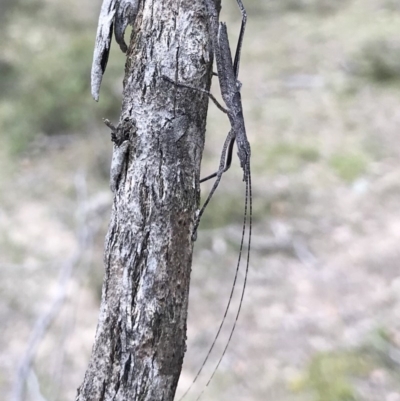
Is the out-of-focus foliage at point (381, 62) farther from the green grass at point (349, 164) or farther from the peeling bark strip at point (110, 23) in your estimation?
the peeling bark strip at point (110, 23)

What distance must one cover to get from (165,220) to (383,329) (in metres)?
3.02

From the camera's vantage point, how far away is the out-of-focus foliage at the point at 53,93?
6492mm

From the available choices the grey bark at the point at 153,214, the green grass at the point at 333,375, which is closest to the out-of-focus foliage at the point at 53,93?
the green grass at the point at 333,375

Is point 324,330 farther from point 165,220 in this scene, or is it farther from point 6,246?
point 6,246

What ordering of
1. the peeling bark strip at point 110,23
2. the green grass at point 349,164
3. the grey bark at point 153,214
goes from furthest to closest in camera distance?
the green grass at point 349,164 < the peeling bark strip at point 110,23 < the grey bark at point 153,214

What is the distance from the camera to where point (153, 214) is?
5.37ft

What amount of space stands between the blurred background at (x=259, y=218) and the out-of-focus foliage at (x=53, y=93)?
0.08 ft

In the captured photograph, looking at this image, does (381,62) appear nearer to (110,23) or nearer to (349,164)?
(349,164)

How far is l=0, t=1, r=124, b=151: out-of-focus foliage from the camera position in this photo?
649 centimetres

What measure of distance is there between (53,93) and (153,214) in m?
5.61

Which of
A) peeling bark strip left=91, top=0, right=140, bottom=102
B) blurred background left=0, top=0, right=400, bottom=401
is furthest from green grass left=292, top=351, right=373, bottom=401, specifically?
peeling bark strip left=91, top=0, right=140, bottom=102

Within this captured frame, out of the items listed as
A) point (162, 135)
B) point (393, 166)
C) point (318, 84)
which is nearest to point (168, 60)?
point (162, 135)

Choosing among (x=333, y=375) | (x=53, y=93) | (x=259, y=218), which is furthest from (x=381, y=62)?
(x=333, y=375)

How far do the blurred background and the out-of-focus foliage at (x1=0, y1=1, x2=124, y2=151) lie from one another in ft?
0.08
